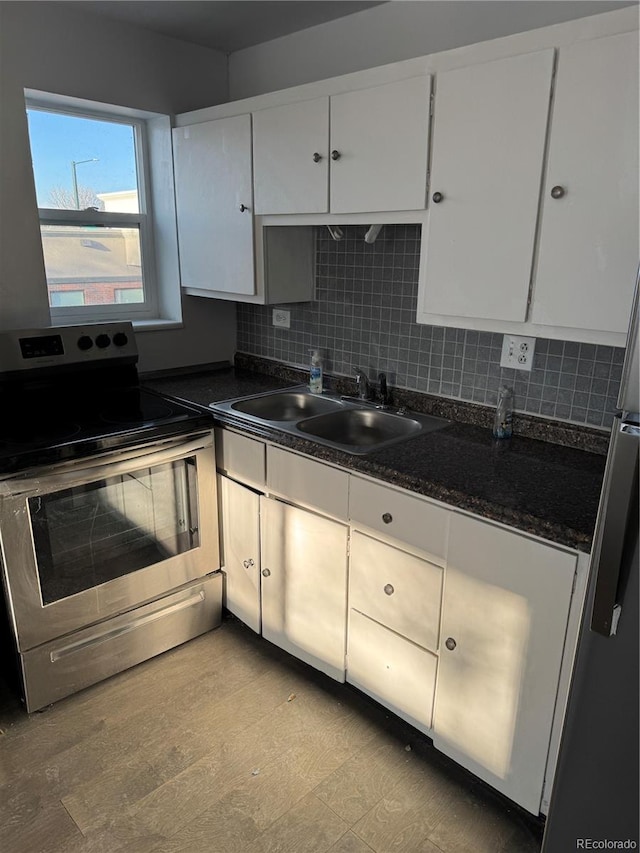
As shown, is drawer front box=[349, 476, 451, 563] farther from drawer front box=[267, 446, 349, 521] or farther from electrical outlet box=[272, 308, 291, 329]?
electrical outlet box=[272, 308, 291, 329]

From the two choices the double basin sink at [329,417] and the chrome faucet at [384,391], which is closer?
the double basin sink at [329,417]

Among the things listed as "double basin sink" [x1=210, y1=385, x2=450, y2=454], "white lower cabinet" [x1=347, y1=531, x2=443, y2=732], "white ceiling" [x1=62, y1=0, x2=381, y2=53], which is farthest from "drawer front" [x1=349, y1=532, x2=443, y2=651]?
"white ceiling" [x1=62, y1=0, x2=381, y2=53]

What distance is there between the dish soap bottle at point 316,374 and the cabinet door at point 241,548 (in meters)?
0.56

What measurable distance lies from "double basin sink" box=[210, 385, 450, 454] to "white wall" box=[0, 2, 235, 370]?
897mm

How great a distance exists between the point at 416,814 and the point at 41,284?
7.45 ft

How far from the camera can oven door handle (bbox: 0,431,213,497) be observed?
1.86 meters

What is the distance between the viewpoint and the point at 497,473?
1718 mm

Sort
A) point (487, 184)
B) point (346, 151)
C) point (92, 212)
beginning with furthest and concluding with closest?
1. point (92, 212)
2. point (346, 151)
3. point (487, 184)

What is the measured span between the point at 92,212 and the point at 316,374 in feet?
4.06

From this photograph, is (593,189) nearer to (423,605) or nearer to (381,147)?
(381,147)

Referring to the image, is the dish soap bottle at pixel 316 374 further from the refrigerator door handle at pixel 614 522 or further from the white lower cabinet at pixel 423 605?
the refrigerator door handle at pixel 614 522

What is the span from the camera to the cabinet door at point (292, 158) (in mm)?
2062

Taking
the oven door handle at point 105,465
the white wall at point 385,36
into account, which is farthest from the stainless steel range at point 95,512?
the white wall at point 385,36

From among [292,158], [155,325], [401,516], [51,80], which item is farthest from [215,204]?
[401,516]
